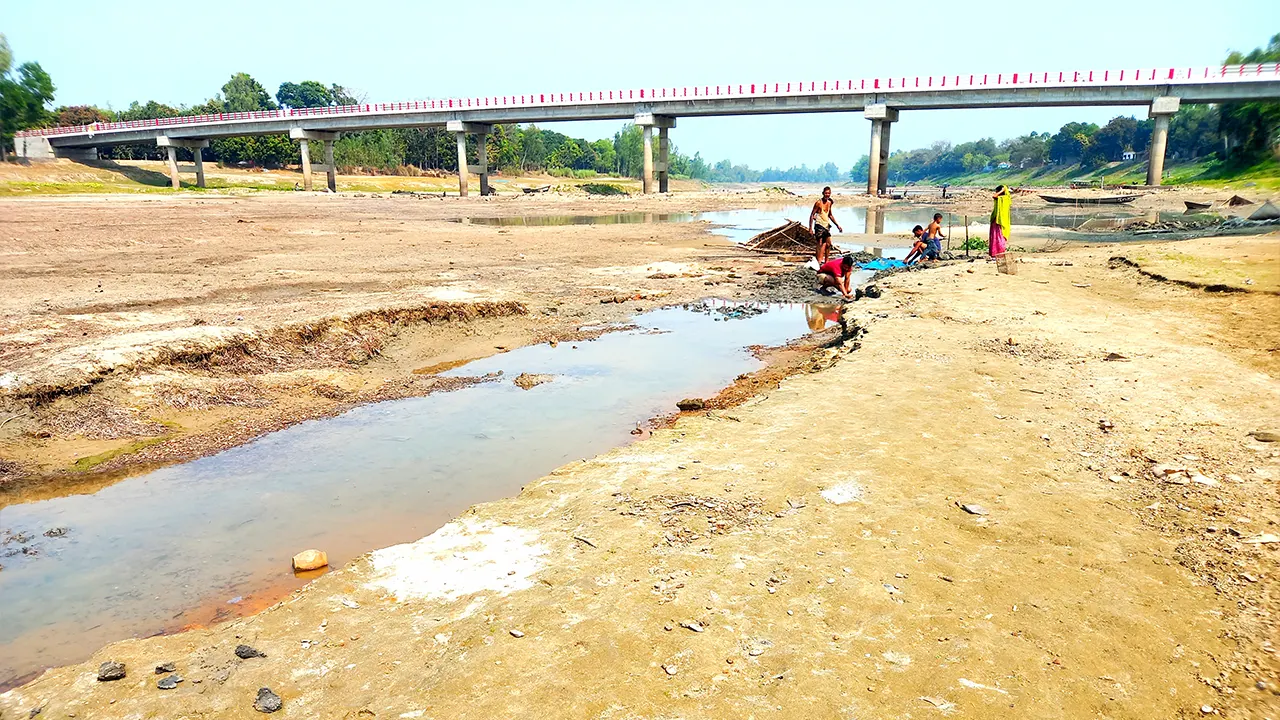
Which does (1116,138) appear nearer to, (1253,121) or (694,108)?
(1253,121)

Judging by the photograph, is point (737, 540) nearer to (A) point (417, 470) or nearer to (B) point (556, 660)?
(B) point (556, 660)

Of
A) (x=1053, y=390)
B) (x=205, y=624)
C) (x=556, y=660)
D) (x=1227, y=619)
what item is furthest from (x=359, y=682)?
(x=1053, y=390)

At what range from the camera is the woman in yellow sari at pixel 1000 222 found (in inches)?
553

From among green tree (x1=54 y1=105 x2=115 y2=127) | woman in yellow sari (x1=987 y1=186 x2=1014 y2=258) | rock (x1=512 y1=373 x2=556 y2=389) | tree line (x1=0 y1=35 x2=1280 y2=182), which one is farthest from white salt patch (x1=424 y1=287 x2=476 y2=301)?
green tree (x1=54 y1=105 x2=115 y2=127)

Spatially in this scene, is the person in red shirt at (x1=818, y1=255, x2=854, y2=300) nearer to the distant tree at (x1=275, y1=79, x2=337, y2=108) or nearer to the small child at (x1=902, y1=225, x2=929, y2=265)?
the small child at (x1=902, y1=225, x2=929, y2=265)

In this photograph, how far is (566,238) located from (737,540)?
2030 cm

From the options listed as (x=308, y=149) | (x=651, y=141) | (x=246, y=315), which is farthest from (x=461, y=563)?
(x=308, y=149)

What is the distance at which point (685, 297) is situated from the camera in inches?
537

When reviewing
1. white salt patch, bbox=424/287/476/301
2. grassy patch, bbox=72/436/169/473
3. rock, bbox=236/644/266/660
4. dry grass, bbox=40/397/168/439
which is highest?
white salt patch, bbox=424/287/476/301

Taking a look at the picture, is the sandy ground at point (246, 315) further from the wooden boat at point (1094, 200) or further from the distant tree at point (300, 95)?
the distant tree at point (300, 95)

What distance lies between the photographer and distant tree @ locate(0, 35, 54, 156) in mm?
60250

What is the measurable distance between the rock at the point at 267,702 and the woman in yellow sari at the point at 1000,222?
1459 cm

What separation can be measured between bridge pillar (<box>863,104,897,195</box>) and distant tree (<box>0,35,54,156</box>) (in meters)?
69.9

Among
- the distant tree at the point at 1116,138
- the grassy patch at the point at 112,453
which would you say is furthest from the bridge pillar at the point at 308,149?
the distant tree at the point at 1116,138
